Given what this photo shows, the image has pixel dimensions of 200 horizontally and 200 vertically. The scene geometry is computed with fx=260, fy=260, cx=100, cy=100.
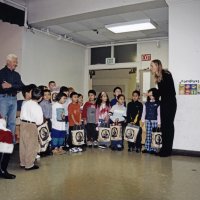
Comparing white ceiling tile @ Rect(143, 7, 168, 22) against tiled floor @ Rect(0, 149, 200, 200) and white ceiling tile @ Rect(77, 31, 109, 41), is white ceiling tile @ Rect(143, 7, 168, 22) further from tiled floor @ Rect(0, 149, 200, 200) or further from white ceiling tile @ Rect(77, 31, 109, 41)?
tiled floor @ Rect(0, 149, 200, 200)

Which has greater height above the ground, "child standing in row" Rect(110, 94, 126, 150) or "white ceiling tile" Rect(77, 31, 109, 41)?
"white ceiling tile" Rect(77, 31, 109, 41)

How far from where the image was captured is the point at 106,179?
2879 mm

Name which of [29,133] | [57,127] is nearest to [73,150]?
[57,127]

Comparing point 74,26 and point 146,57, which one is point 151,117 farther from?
point 74,26

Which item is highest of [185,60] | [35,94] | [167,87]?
[185,60]

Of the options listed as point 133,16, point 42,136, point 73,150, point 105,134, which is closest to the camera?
point 42,136

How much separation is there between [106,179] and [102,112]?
2.42 meters

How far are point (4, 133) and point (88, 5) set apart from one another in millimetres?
3363

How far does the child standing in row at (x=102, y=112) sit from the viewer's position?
5113 millimetres

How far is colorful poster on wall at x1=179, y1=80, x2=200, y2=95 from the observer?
172 inches

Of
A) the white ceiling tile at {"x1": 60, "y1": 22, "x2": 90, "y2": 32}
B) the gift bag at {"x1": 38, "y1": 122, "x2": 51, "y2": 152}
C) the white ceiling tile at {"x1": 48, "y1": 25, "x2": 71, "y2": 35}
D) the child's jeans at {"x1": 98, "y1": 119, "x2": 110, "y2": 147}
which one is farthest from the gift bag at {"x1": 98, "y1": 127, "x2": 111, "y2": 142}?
the white ceiling tile at {"x1": 48, "y1": 25, "x2": 71, "y2": 35}

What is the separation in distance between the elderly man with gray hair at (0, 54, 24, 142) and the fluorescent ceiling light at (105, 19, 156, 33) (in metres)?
2.80

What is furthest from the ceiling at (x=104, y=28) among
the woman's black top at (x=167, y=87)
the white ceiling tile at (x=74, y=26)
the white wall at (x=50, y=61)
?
the woman's black top at (x=167, y=87)

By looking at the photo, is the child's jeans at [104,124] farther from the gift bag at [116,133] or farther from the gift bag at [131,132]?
the gift bag at [131,132]
